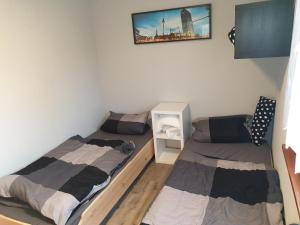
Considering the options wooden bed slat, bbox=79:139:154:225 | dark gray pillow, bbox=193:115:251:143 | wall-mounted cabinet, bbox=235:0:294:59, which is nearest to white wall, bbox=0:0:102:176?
wooden bed slat, bbox=79:139:154:225

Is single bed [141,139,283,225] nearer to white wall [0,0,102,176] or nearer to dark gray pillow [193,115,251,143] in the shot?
dark gray pillow [193,115,251,143]

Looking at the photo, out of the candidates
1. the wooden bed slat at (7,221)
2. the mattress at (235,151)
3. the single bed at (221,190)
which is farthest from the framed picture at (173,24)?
the wooden bed slat at (7,221)

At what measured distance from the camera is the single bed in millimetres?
1546

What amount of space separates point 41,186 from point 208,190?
1297 millimetres

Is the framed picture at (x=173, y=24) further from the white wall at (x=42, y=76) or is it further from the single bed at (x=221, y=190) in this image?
the single bed at (x=221, y=190)

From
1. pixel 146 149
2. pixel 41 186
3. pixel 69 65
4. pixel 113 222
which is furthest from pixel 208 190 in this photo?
pixel 69 65

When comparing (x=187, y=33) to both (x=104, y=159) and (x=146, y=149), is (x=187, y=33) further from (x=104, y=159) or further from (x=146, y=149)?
(x=104, y=159)

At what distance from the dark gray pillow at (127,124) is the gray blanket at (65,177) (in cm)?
35

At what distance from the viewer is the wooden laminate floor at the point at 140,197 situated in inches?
84.3

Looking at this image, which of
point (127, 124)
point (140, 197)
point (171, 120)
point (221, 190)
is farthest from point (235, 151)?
point (127, 124)

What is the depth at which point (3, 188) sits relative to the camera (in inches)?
74.4

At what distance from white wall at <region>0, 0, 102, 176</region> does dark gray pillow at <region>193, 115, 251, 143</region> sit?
1.50m

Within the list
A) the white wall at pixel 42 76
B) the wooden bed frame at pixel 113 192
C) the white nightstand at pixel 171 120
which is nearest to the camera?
the wooden bed frame at pixel 113 192

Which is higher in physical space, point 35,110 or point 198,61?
point 198,61
